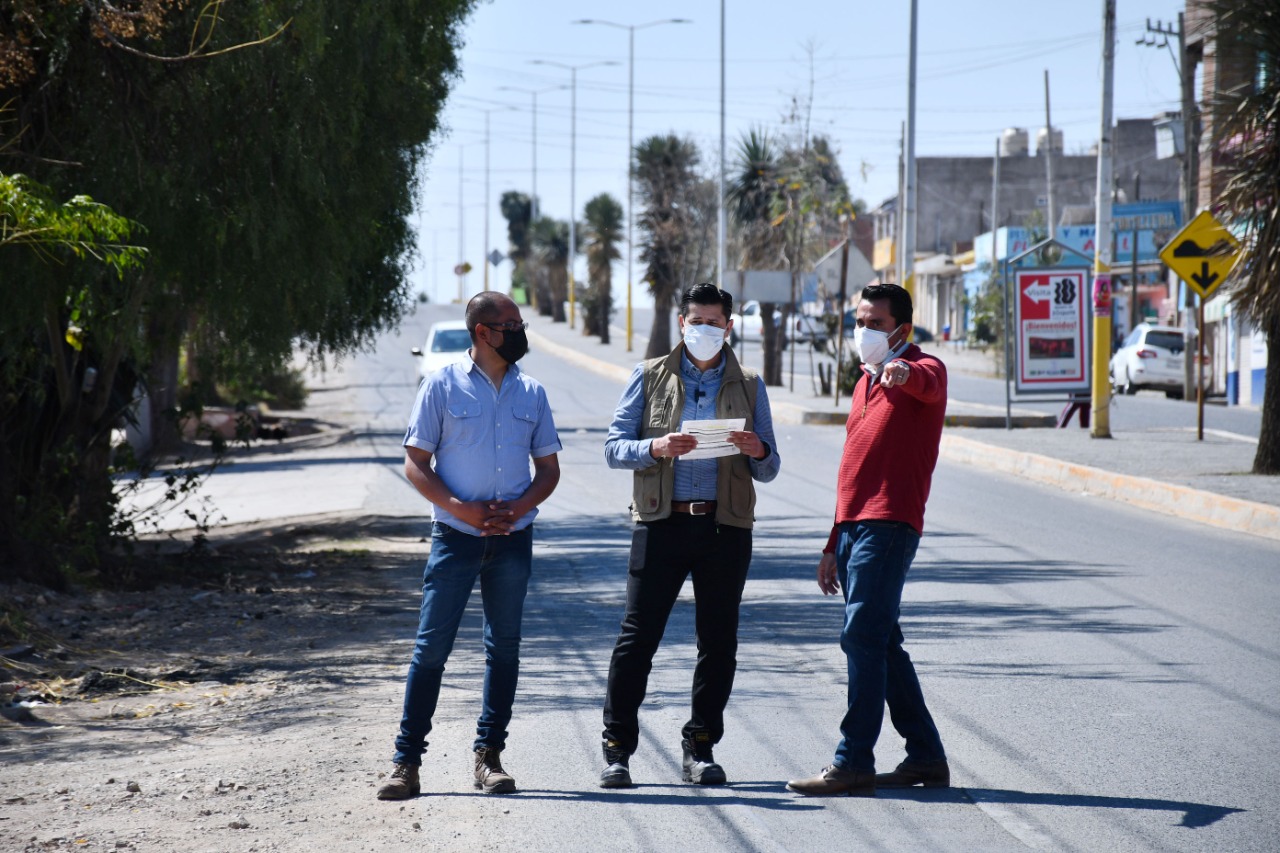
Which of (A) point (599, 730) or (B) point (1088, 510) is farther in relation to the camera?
(B) point (1088, 510)

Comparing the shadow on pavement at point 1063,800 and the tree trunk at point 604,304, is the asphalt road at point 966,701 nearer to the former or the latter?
the shadow on pavement at point 1063,800

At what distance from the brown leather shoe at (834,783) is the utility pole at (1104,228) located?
17261 millimetres

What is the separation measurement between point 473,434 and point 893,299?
5.30 feet

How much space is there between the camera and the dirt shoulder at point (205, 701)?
17.8ft

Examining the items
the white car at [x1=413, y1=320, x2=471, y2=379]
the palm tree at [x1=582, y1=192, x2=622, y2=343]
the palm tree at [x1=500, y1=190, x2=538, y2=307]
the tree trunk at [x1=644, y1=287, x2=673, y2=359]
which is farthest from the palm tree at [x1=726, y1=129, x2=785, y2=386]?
the palm tree at [x1=500, y1=190, x2=538, y2=307]

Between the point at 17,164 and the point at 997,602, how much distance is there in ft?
22.9

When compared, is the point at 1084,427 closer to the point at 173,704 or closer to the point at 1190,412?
the point at 1190,412

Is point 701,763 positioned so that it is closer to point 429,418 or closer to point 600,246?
point 429,418

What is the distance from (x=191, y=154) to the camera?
10.3 m

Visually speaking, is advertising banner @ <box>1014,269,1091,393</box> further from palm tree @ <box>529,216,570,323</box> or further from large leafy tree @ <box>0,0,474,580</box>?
palm tree @ <box>529,216,570,323</box>

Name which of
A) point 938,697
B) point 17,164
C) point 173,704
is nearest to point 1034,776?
point 938,697

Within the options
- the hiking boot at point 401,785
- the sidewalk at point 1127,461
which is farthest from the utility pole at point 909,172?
the hiking boot at point 401,785

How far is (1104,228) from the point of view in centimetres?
2219

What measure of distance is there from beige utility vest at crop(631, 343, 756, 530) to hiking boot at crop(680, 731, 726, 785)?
0.84 meters
